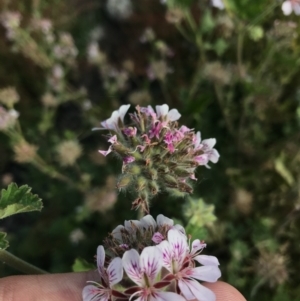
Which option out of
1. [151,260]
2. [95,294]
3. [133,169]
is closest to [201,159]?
[133,169]

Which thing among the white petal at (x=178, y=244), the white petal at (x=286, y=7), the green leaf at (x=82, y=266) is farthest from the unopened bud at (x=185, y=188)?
the white petal at (x=286, y=7)

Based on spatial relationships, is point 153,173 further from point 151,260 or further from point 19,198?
point 19,198

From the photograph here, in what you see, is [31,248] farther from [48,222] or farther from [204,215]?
[204,215]

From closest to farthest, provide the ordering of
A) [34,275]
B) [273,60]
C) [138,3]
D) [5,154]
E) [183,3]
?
[34,275] → [183,3] → [273,60] → [5,154] → [138,3]

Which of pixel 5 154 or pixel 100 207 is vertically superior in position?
pixel 5 154

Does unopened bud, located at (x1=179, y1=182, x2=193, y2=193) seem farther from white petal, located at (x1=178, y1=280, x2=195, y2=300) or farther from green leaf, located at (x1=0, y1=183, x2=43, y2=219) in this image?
green leaf, located at (x1=0, y1=183, x2=43, y2=219)

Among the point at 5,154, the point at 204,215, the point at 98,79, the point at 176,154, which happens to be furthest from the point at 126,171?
the point at 98,79

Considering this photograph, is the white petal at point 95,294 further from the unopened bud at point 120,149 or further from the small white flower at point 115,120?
the small white flower at point 115,120
